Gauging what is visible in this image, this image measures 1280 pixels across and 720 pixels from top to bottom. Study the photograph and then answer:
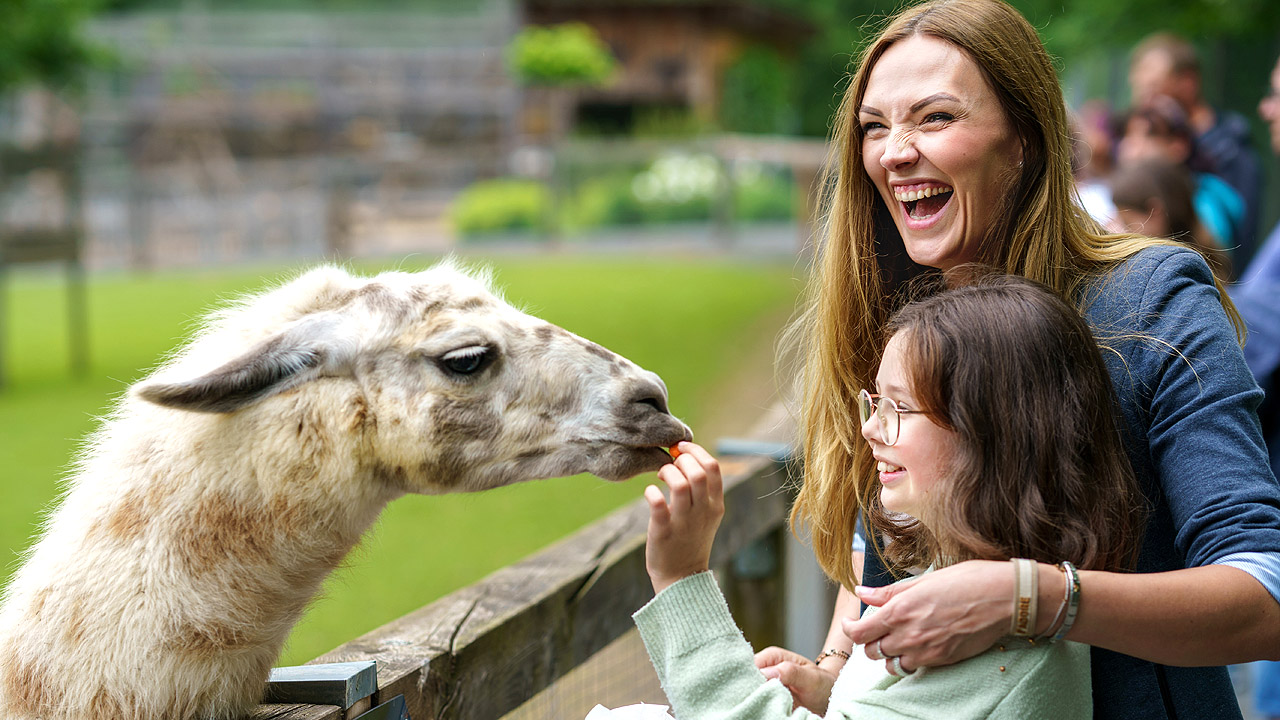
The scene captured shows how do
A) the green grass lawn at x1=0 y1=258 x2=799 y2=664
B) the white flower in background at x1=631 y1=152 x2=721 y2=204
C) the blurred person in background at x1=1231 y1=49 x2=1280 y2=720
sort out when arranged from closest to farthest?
the blurred person in background at x1=1231 y1=49 x2=1280 y2=720 → the green grass lawn at x1=0 y1=258 x2=799 y2=664 → the white flower in background at x1=631 y1=152 x2=721 y2=204

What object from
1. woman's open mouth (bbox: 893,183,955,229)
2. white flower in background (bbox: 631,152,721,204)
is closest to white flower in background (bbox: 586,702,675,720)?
woman's open mouth (bbox: 893,183,955,229)

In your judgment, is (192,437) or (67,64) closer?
(192,437)

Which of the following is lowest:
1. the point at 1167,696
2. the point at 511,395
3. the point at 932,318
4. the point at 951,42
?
the point at 1167,696

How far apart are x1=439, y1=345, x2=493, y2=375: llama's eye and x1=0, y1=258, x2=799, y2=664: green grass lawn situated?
12.7 inches

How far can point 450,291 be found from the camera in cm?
201

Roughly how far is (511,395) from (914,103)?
2.83ft

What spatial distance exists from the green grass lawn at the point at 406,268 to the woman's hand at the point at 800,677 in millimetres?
741

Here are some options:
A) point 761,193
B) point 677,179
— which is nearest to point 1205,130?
point 761,193

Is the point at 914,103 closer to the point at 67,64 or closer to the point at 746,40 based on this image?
the point at 67,64

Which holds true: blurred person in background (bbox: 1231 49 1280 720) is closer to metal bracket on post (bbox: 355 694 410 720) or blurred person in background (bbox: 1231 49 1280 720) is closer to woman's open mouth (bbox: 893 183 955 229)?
woman's open mouth (bbox: 893 183 955 229)

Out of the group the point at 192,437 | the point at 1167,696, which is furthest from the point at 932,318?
the point at 192,437

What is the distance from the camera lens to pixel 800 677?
1.93 metres

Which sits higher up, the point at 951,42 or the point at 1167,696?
the point at 951,42

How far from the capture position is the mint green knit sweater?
4.73ft
